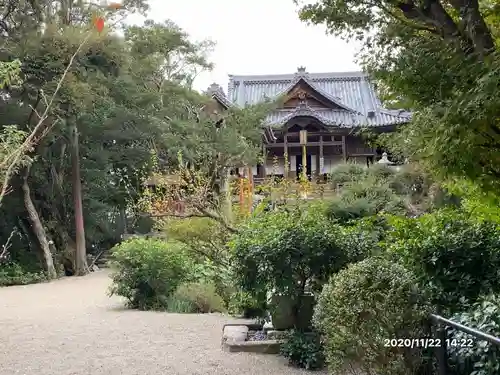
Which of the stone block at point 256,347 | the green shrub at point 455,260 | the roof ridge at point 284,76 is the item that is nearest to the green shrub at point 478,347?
the green shrub at point 455,260

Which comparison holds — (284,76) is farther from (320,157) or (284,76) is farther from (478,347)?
(478,347)

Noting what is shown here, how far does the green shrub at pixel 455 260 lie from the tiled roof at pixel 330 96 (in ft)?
48.1

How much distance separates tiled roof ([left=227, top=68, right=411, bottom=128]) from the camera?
68.5 ft

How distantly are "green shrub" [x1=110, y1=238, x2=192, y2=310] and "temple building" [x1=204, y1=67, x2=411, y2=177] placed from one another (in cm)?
1023

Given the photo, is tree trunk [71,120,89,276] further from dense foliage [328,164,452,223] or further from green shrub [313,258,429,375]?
green shrub [313,258,429,375]

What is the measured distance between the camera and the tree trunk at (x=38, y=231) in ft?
54.2

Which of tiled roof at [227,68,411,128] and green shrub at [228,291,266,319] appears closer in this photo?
green shrub at [228,291,266,319]

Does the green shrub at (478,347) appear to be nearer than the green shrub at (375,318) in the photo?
Yes

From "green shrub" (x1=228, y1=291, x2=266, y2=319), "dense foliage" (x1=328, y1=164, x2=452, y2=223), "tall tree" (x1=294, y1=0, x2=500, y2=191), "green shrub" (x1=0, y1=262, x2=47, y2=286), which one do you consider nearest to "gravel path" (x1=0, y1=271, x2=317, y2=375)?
"green shrub" (x1=228, y1=291, x2=266, y2=319)

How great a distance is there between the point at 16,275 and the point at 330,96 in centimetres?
1362

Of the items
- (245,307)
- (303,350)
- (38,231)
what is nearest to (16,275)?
(38,231)

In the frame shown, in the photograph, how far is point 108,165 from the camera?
19609 millimetres

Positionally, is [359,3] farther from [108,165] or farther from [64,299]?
[108,165]

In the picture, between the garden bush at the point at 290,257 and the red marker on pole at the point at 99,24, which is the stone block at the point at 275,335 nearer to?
the garden bush at the point at 290,257
